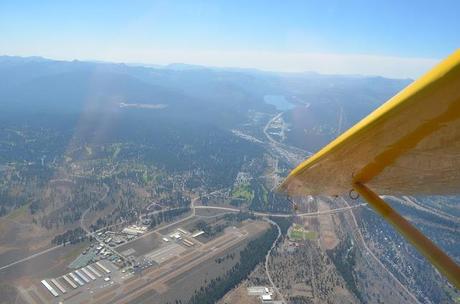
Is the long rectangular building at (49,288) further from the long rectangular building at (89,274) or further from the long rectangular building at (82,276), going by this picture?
the long rectangular building at (89,274)

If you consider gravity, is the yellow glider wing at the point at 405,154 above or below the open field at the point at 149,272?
above

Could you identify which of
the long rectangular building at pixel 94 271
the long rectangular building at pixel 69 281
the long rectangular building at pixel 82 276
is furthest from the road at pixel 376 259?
the long rectangular building at pixel 69 281

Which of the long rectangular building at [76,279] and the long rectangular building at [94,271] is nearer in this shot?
the long rectangular building at [76,279]

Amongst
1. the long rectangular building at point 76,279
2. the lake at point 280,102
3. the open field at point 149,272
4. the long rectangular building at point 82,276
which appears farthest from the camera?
the lake at point 280,102

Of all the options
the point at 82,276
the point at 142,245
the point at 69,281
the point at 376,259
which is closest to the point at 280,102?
the point at 376,259

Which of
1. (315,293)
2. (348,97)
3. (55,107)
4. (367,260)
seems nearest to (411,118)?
(315,293)

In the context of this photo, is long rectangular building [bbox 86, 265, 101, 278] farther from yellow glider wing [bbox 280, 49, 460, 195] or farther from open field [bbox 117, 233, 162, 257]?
yellow glider wing [bbox 280, 49, 460, 195]

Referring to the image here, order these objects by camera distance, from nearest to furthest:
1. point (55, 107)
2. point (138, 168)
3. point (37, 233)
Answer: point (37, 233)
point (138, 168)
point (55, 107)

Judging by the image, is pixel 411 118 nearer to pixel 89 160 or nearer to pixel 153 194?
pixel 153 194

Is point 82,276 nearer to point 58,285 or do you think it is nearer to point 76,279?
point 76,279
